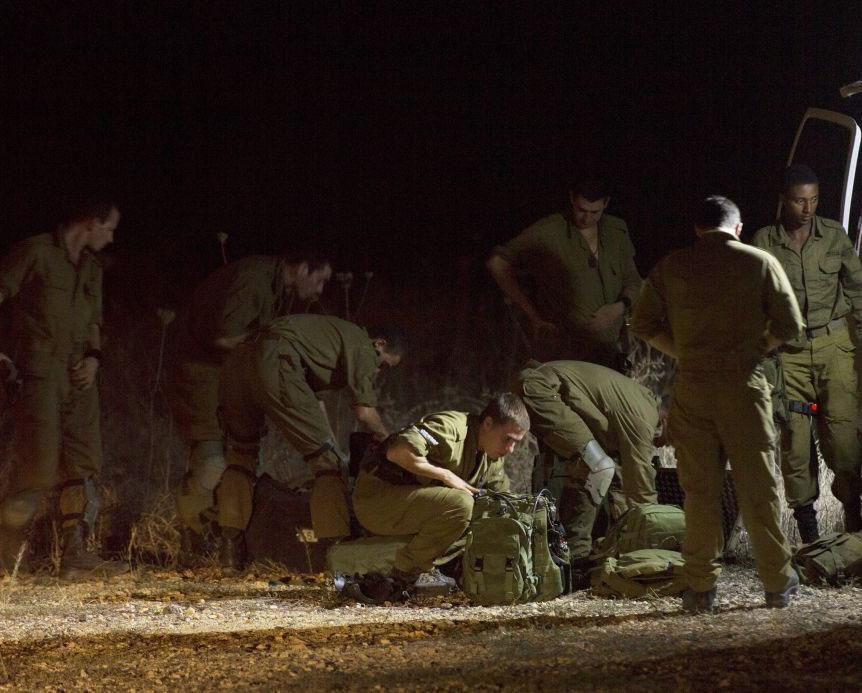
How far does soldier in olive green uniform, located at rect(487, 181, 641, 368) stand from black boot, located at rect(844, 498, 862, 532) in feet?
5.42

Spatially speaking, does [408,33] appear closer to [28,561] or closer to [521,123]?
[521,123]

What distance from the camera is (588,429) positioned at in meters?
6.87

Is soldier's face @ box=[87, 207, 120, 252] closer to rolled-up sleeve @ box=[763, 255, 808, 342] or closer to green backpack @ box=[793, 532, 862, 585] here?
rolled-up sleeve @ box=[763, 255, 808, 342]

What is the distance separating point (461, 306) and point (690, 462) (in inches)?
254

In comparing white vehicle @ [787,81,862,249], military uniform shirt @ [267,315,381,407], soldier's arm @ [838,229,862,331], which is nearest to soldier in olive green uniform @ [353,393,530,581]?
military uniform shirt @ [267,315,381,407]

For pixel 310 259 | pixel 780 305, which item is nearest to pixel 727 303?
pixel 780 305

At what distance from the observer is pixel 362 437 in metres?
7.21

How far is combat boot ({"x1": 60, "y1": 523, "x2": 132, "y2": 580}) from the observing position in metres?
7.34

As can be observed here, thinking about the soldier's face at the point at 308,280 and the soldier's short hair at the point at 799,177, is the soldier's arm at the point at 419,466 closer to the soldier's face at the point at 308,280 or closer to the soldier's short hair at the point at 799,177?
the soldier's face at the point at 308,280

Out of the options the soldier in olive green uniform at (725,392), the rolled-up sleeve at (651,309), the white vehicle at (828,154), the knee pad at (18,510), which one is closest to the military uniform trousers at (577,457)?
the rolled-up sleeve at (651,309)

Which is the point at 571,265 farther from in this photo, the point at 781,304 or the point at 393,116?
the point at 393,116

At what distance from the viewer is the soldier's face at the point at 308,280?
788cm

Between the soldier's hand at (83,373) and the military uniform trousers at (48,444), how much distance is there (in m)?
0.03

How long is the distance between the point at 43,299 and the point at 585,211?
332cm
